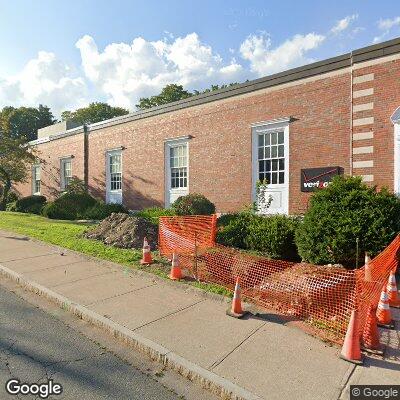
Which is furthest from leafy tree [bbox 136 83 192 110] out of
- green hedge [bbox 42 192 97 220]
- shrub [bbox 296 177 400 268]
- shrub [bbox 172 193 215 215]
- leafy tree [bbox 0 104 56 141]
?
shrub [bbox 296 177 400 268]

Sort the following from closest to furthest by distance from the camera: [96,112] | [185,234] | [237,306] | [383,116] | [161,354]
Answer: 1. [161,354]
2. [237,306]
3. [185,234]
4. [383,116]
5. [96,112]

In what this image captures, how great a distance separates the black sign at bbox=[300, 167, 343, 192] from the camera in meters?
12.1

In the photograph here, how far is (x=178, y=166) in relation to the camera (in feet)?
58.6

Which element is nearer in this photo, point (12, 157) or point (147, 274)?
point (147, 274)

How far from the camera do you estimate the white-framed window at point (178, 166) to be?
17484 mm

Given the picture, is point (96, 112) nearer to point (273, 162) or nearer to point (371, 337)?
point (273, 162)

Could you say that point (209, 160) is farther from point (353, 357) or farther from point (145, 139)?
point (353, 357)

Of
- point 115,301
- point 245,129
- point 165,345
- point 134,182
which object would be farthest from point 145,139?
point 165,345

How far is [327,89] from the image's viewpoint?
12.2m

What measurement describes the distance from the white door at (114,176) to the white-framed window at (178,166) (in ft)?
15.7

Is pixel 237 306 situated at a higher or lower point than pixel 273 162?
lower

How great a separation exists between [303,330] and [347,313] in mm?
611

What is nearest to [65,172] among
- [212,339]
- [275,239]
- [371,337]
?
[275,239]

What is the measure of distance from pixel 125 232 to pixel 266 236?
432 centimetres
